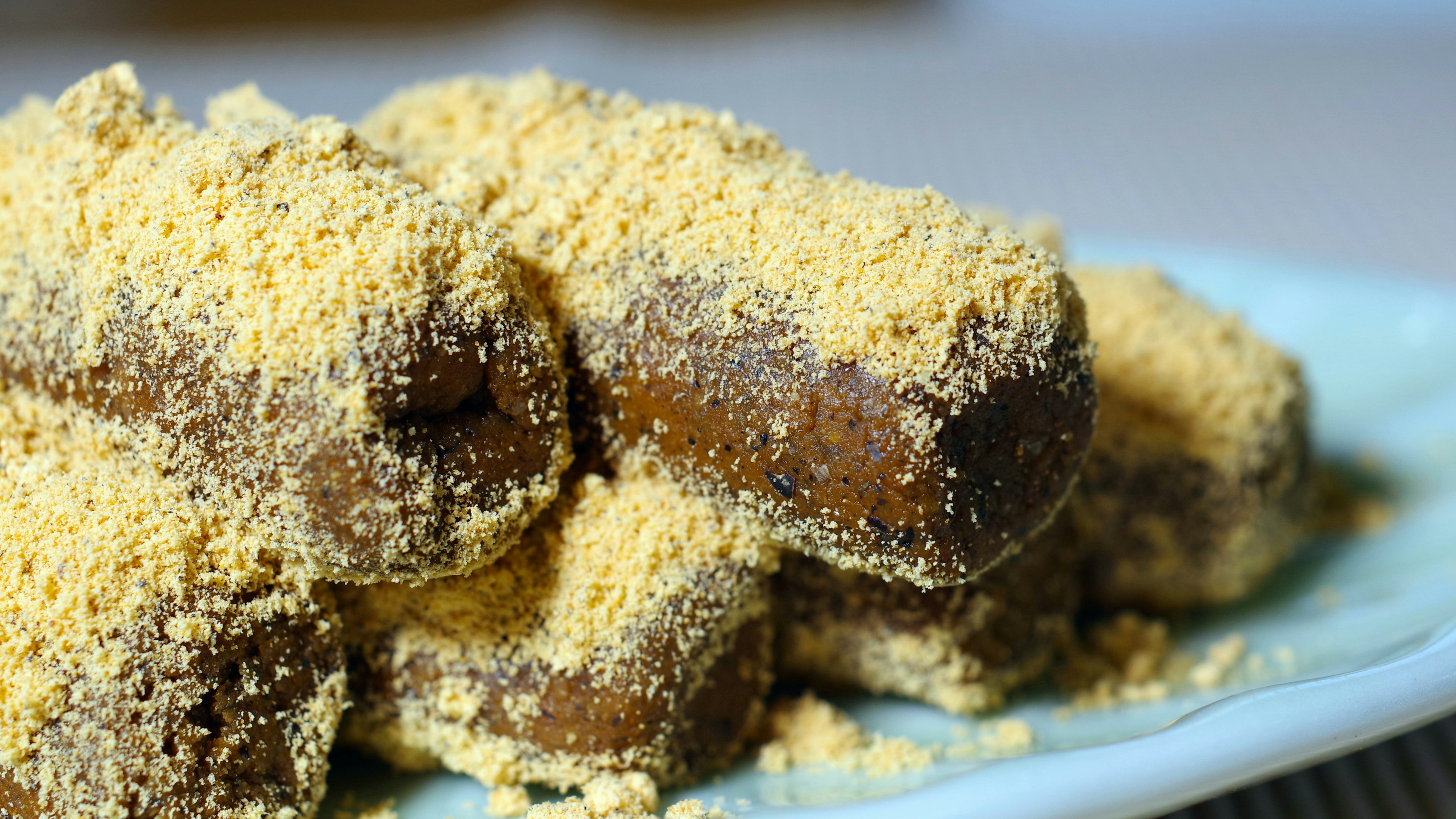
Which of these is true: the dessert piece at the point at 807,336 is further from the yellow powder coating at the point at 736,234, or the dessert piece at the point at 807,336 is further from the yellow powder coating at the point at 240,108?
the yellow powder coating at the point at 240,108

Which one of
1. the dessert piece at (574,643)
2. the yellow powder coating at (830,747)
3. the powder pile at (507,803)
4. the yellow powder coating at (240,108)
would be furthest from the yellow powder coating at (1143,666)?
the yellow powder coating at (240,108)

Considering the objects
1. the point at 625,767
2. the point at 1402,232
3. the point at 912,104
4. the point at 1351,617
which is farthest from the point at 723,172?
the point at 912,104

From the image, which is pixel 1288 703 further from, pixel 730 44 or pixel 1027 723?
pixel 730 44

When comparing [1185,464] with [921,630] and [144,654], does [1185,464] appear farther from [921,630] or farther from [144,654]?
[144,654]

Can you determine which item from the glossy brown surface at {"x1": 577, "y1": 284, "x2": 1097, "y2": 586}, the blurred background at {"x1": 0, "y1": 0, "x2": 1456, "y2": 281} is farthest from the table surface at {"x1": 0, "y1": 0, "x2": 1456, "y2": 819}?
the glossy brown surface at {"x1": 577, "y1": 284, "x2": 1097, "y2": 586}

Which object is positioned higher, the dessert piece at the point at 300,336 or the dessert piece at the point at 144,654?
the dessert piece at the point at 300,336

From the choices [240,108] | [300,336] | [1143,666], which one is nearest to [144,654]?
[300,336]
